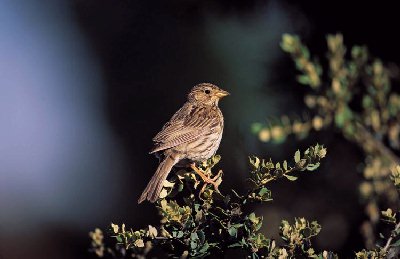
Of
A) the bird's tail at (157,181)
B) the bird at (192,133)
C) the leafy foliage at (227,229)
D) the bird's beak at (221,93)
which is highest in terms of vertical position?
the bird's beak at (221,93)

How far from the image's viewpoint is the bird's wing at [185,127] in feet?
16.5

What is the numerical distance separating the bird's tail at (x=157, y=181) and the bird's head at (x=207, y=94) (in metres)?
1.10

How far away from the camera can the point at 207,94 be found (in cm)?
587

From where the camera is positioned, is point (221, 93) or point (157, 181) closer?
point (157, 181)

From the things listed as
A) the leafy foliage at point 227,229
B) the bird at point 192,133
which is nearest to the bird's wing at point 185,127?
the bird at point 192,133

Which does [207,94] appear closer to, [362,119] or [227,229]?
[227,229]

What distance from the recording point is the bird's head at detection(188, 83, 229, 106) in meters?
5.81

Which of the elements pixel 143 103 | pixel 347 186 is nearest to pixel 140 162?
pixel 143 103

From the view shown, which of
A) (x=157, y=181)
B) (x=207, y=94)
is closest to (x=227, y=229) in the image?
(x=157, y=181)

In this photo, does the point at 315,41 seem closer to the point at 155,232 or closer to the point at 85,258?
the point at 155,232

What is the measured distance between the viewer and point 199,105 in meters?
5.87

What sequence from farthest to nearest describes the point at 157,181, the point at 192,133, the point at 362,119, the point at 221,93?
the point at 221,93, the point at 192,133, the point at 157,181, the point at 362,119

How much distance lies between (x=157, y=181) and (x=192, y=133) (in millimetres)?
1351

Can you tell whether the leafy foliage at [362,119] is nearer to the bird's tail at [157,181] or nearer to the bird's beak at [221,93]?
the bird's tail at [157,181]
